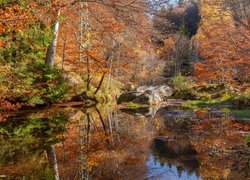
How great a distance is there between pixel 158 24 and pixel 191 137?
Answer: 3580 millimetres

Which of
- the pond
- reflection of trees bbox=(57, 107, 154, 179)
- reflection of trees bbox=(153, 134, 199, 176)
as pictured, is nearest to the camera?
the pond

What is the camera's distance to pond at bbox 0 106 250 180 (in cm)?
430

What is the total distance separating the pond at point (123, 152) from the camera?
14.1 ft

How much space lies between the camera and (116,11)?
8195 millimetres

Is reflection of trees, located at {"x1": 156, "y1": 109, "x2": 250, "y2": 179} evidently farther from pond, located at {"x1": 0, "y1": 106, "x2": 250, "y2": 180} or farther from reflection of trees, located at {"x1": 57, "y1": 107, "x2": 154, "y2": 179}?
reflection of trees, located at {"x1": 57, "y1": 107, "x2": 154, "y2": 179}

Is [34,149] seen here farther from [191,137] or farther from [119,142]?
[191,137]

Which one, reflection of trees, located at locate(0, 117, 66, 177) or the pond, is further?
reflection of trees, located at locate(0, 117, 66, 177)

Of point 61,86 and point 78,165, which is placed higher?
point 61,86

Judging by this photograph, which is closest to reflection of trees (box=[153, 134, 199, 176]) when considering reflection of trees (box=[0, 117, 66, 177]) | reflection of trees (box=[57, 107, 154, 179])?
reflection of trees (box=[57, 107, 154, 179])

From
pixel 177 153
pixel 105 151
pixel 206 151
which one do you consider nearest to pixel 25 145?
pixel 105 151

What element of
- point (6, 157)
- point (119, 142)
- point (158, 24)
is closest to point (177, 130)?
point (119, 142)

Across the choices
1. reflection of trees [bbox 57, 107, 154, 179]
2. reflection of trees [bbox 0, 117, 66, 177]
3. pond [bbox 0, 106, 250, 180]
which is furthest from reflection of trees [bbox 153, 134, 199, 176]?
reflection of trees [bbox 0, 117, 66, 177]

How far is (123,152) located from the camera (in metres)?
5.70

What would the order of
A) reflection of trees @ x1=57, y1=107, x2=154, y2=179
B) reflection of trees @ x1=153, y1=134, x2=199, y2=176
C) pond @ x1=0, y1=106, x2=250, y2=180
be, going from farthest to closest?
1. reflection of trees @ x1=153, y1=134, x2=199, y2=176
2. reflection of trees @ x1=57, y1=107, x2=154, y2=179
3. pond @ x1=0, y1=106, x2=250, y2=180
